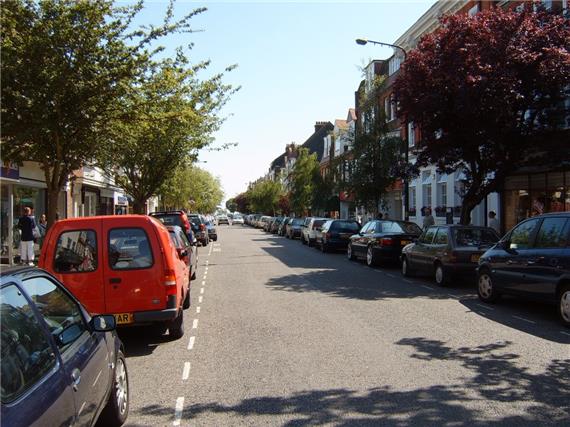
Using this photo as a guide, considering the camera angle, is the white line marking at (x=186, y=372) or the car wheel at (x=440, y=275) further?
the car wheel at (x=440, y=275)

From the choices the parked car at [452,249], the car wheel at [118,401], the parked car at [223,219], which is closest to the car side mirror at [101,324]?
the car wheel at [118,401]

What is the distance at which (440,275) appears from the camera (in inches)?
515

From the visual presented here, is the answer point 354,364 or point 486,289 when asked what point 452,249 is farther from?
point 354,364

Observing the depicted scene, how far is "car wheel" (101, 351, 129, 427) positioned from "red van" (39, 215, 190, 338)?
7.45 feet

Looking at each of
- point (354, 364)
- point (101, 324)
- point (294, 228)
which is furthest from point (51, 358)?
point (294, 228)

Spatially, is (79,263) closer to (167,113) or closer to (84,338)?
(84,338)

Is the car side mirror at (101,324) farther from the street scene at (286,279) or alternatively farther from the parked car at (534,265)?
the parked car at (534,265)

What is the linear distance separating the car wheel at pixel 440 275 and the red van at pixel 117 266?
7.65 meters

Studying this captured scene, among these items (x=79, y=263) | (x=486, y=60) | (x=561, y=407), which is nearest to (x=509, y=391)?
(x=561, y=407)

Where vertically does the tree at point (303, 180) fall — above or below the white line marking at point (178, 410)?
above

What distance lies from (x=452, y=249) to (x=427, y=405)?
824 cm

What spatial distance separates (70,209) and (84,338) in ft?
78.6

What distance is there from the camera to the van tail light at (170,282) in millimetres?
7109

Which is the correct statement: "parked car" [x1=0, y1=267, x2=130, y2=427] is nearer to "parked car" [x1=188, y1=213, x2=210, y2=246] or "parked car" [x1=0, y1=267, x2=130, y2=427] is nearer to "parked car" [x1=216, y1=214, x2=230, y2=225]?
"parked car" [x1=188, y1=213, x2=210, y2=246]
